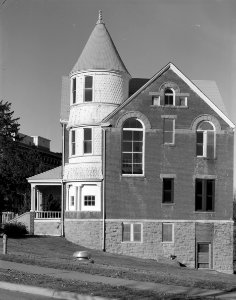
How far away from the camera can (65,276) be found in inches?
727

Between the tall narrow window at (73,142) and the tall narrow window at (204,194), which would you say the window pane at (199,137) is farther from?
the tall narrow window at (73,142)

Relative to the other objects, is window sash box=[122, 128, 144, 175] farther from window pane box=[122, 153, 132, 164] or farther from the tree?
the tree

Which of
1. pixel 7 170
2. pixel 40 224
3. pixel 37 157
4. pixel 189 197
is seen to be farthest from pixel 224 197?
pixel 37 157

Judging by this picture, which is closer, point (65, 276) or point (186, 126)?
point (65, 276)

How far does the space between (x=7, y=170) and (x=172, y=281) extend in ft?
129

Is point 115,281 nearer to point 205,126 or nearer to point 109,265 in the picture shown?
point 109,265

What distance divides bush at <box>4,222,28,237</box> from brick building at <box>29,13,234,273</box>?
271cm

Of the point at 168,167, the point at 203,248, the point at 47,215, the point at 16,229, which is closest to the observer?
the point at 168,167

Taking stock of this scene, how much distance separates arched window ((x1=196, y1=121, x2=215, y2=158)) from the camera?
39.2 meters

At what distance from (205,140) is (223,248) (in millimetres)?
6372

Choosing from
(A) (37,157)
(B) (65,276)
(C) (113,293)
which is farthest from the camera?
(A) (37,157)

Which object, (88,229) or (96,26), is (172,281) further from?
(96,26)

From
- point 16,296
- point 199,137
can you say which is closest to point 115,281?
point 16,296

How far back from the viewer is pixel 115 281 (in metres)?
17.1
